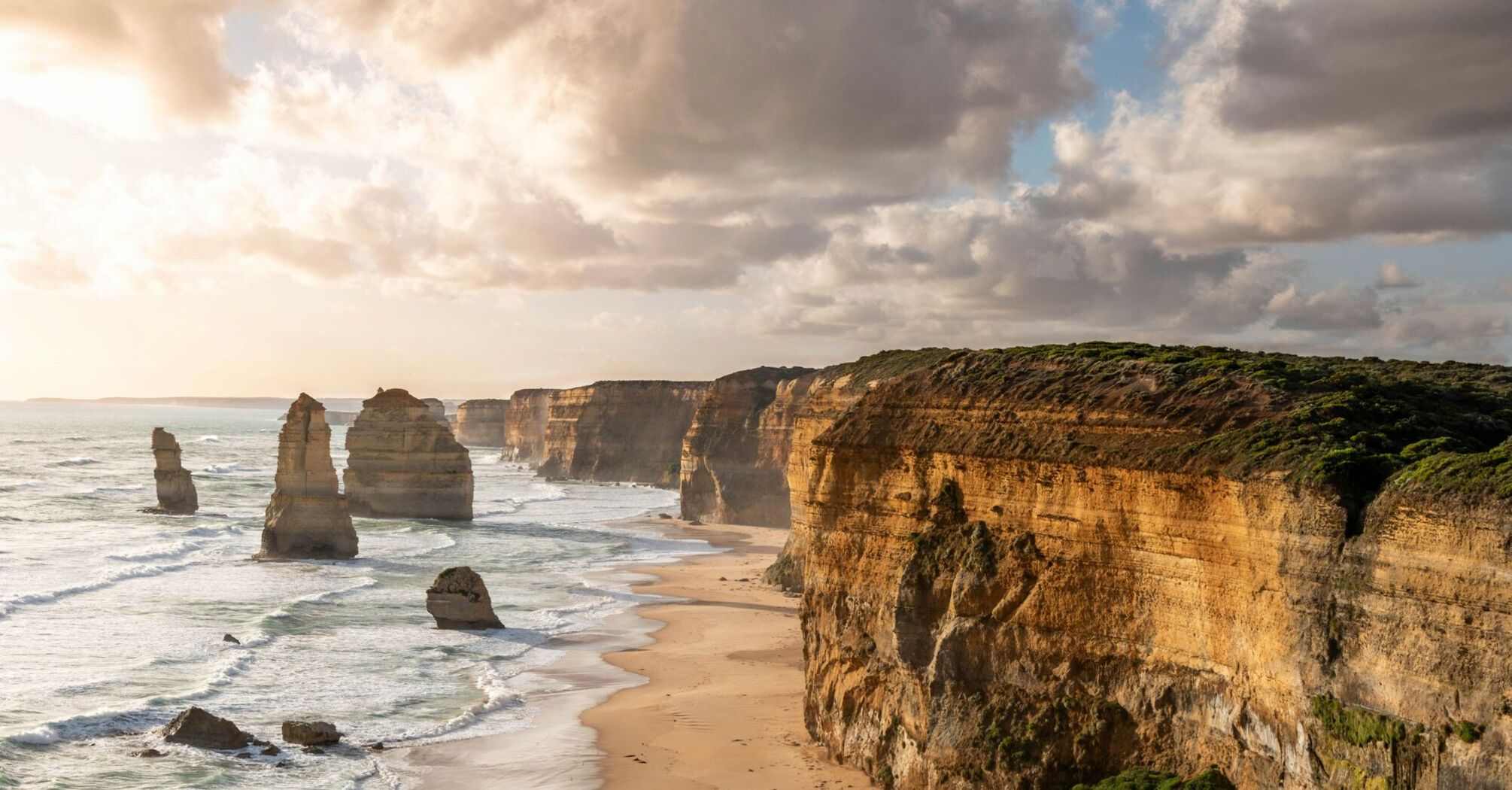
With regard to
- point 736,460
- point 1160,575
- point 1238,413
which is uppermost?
point 1238,413

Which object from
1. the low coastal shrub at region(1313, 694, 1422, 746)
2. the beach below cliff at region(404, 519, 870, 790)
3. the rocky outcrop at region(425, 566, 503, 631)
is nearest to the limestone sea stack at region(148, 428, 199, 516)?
the rocky outcrop at region(425, 566, 503, 631)

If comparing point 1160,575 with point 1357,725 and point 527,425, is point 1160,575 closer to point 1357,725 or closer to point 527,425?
point 1357,725

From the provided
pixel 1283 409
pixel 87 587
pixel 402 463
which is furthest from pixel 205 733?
pixel 402 463

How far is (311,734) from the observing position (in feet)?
90.1

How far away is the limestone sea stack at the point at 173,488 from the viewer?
249ft

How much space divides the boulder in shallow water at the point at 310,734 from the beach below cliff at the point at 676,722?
6.05 feet

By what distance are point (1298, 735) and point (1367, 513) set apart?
2994 mm

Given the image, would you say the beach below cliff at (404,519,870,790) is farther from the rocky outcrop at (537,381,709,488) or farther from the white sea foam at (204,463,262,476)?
the white sea foam at (204,463,262,476)

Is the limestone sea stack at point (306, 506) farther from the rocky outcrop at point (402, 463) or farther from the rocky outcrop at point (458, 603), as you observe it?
the rocky outcrop at point (458, 603)

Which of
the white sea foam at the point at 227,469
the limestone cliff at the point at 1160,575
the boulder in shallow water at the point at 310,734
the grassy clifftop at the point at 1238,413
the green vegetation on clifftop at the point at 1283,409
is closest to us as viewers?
the limestone cliff at the point at 1160,575

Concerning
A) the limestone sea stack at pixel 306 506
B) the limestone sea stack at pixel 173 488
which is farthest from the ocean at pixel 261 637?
the limestone sea stack at pixel 306 506

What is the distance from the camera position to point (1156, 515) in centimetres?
1852

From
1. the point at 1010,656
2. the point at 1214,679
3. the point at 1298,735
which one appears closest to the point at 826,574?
the point at 1010,656

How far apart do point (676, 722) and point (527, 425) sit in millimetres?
149104
